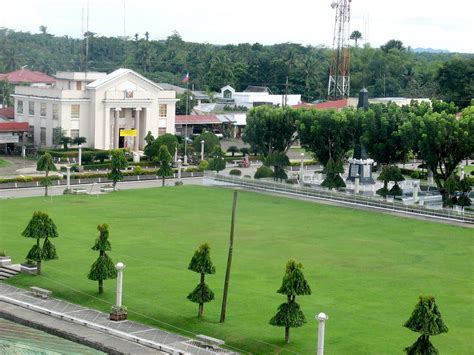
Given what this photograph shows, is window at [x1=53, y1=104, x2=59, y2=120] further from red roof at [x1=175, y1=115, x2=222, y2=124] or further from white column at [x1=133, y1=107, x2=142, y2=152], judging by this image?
red roof at [x1=175, y1=115, x2=222, y2=124]

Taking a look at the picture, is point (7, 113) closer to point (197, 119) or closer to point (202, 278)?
point (197, 119)

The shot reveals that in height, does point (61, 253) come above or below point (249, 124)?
below

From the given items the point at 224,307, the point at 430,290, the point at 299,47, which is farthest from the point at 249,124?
the point at 299,47

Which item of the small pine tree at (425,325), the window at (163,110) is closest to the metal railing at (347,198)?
the window at (163,110)

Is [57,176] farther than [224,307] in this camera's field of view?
Yes

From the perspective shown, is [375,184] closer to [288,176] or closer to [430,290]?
[288,176]

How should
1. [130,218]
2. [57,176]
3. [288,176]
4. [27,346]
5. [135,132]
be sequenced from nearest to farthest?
1. [27,346]
2. [130,218]
3. [57,176]
4. [288,176]
5. [135,132]

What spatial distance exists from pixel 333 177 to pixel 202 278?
1432 inches

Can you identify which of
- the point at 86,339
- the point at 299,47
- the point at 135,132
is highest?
the point at 299,47

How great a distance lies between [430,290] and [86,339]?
1622 cm

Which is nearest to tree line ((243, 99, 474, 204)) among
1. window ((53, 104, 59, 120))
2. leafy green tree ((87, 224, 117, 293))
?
window ((53, 104, 59, 120))

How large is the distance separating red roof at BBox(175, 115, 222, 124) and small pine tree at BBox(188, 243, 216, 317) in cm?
7049

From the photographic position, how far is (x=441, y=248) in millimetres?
52031

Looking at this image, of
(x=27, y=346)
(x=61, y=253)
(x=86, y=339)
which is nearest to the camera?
(x=27, y=346)
